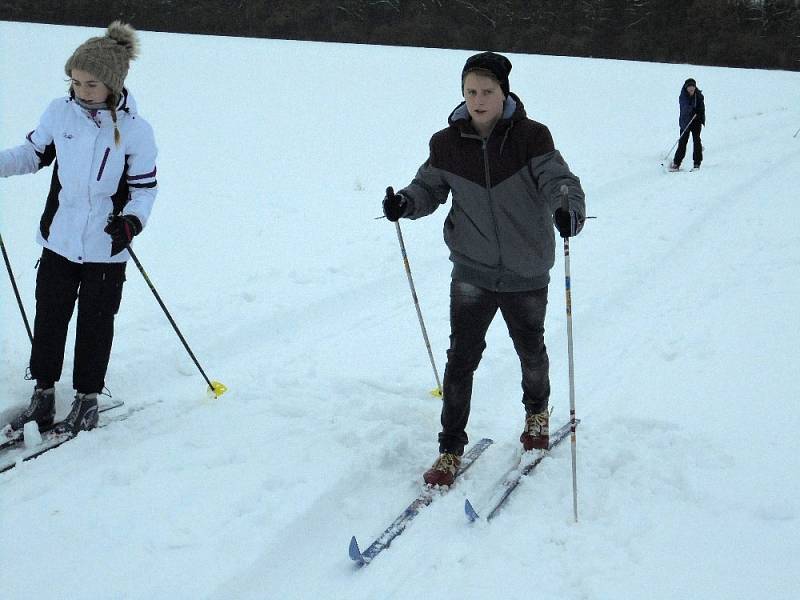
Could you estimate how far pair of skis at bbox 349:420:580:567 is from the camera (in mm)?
3088

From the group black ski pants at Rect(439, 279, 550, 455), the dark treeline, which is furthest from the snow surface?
the dark treeline

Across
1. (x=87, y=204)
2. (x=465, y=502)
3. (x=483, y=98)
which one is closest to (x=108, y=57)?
(x=87, y=204)

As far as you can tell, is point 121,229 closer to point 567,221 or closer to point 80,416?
point 80,416

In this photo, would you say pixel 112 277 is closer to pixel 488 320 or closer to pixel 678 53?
pixel 488 320

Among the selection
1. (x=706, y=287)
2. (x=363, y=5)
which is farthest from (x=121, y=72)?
(x=363, y=5)

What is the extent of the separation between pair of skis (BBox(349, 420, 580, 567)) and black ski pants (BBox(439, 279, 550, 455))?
0.25 m

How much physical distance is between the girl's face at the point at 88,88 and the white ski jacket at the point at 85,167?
0.08 metres

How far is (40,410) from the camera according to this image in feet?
13.3

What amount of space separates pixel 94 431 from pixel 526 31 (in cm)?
3461

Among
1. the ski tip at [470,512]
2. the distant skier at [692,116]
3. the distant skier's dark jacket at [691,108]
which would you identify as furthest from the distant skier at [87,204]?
the distant skier's dark jacket at [691,108]

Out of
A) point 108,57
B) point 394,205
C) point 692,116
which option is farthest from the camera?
point 692,116

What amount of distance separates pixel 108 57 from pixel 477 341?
239 centimetres

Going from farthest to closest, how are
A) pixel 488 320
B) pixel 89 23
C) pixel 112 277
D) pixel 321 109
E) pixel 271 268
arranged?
pixel 89 23
pixel 321 109
pixel 271 268
pixel 112 277
pixel 488 320

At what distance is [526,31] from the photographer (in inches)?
1366
